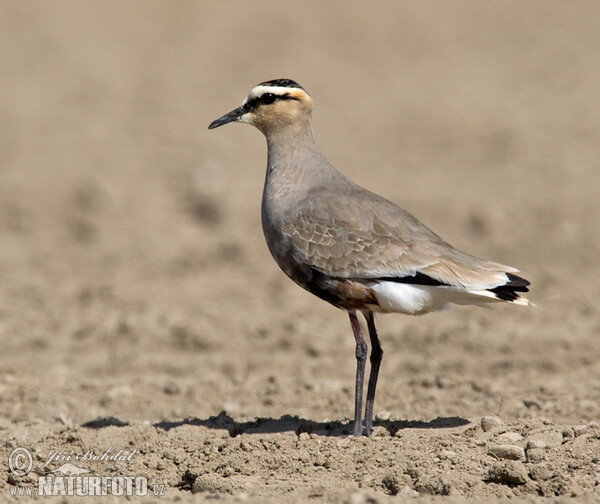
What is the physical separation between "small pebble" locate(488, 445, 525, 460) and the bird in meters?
0.99

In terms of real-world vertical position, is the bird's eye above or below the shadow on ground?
above

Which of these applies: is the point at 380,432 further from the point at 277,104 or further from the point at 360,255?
the point at 277,104

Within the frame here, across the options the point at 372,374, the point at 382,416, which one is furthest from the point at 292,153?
the point at 382,416

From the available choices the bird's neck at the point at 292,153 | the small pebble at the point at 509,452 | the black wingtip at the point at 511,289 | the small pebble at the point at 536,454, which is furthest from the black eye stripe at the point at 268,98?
the small pebble at the point at 536,454

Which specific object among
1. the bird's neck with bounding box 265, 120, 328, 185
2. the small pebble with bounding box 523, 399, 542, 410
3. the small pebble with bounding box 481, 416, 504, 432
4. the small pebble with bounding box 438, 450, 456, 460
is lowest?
the small pebble with bounding box 438, 450, 456, 460

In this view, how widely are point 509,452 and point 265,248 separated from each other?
26.8 ft

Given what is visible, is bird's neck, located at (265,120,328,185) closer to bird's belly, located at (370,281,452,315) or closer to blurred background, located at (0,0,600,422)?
bird's belly, located at (370,281,452,315)

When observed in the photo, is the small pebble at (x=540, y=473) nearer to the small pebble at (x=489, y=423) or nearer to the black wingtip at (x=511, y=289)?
the small pebble at (x=489, y=423)

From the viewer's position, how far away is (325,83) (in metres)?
20.9

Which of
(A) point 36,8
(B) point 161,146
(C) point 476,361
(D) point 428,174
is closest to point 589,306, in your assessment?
(C) point 476,361

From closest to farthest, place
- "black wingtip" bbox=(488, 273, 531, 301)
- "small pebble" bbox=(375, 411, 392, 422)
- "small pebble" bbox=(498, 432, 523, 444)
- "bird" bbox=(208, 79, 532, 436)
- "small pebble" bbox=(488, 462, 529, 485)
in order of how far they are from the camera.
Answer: "small pebble" bbox=(488, 462, 529, 485)
"small pebble" bbox=(498, 432, 523, 444)
"black wingtip" bbox=(488, 273, 531, 301)
"bird" bbox=(208, 79, 532, 436)
"small pebble" bbox=(375, 411, 392, 422)

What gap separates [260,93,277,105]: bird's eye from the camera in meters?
7.66

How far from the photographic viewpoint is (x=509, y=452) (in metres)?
6.30

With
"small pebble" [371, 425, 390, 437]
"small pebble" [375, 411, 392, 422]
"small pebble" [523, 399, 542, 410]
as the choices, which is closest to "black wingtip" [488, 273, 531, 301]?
"small pebble" [371, 425, 390, 437]
